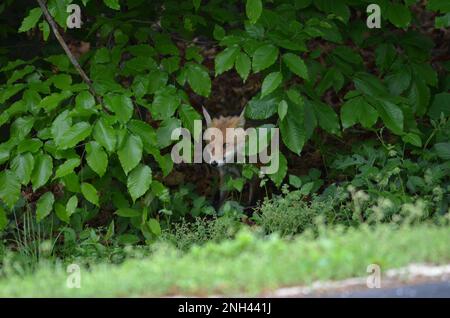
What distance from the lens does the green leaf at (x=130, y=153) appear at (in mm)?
6895

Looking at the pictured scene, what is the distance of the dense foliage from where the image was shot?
7.04 meters

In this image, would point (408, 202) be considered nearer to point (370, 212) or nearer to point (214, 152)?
point (370, 212)

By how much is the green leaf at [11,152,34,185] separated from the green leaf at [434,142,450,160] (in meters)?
3.92

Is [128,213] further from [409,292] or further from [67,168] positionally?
[409,292]

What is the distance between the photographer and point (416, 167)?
7969 mm

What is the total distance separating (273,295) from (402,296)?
0.77m

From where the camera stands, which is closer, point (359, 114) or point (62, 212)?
point (359, 114)

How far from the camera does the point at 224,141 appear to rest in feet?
27.1

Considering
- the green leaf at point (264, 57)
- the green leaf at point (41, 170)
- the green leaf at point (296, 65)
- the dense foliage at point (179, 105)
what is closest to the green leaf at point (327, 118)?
the dense foliage at point (179, 105)

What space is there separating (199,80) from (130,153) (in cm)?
108

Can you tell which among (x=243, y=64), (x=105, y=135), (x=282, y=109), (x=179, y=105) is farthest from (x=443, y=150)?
(x=105, y=135)

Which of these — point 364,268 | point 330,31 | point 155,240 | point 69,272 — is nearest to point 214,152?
point 155,240

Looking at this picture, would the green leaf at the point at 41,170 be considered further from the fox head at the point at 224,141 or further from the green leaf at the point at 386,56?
the green leaf at the point at 386,56

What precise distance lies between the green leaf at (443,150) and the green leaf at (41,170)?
3755 millimetres
